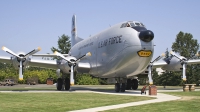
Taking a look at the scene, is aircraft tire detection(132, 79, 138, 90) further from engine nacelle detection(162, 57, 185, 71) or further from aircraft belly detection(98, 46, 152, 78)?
aircraft belly detection(98, 46, 152, 78)

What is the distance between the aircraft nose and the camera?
21500mm

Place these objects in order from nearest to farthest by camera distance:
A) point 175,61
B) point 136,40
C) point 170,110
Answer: point 170,110
point 136,40
point 175,61

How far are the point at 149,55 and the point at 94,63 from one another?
7420 mm

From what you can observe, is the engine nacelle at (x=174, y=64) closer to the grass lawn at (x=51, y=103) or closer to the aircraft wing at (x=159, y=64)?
the aircraft wing at (x=159, y=64)

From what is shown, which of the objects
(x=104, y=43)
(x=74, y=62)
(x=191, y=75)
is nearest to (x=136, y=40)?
(x=104, y=43)

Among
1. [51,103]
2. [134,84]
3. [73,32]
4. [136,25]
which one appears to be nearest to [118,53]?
[136,25]

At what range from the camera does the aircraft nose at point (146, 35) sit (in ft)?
70.5

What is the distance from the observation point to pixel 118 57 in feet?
77.8

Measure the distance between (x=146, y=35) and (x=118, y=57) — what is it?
3397mm

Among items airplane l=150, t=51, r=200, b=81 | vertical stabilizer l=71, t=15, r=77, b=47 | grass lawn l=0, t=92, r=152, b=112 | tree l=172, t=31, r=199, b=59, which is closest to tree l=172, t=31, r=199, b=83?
tree l=172, t=31, r=199, b=59

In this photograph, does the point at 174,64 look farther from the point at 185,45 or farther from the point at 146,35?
the point at 185,45

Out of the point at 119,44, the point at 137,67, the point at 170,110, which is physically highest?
the point at 119,44

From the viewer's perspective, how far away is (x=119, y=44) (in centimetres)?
2362

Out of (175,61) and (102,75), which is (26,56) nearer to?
(102,75)
